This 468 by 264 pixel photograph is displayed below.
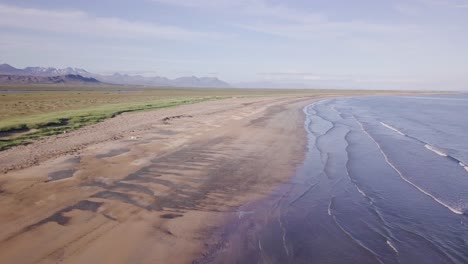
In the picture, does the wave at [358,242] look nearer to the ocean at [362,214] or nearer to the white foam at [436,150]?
the ocean at [362,214]

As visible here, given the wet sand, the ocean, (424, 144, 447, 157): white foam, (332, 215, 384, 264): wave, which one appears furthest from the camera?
(424, 144, 447, 157): white foam

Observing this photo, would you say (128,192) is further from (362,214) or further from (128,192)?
(362,214)

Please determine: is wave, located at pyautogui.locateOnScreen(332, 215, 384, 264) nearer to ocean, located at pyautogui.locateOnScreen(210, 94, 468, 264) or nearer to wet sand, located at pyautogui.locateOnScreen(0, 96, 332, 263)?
ocean, located at pyautogui.locateOnScreen(210, 94, 468, 264)

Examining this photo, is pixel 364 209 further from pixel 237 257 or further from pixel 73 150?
pixel 73 150

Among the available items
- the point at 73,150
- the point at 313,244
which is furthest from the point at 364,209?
the point at 73,150

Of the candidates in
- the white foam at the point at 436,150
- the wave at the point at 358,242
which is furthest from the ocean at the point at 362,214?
the white foam at the point at 436,150

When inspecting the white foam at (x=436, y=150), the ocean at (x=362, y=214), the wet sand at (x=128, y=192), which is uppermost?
the wet sand at (x=128, y=192)

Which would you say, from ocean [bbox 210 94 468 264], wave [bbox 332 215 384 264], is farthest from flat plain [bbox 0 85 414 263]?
wave [bbox 332 215 384 264]

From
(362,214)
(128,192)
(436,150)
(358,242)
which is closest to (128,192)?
(128,192)
